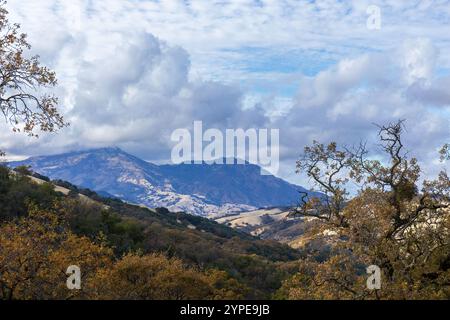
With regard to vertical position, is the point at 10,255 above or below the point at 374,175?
below

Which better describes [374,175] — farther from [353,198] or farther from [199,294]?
[199,294]

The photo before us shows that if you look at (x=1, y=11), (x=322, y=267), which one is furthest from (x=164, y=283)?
(x=1, y=11)

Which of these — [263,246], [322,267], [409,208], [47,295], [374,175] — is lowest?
[263,246]

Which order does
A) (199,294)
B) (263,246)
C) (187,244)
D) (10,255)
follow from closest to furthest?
(10,255) → (199,294) → (187,244) → (263,246)

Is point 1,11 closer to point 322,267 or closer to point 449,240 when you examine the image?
point 322,267

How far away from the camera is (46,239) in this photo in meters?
29.9

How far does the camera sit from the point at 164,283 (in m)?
46.3

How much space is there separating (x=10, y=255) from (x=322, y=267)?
16.1 metres

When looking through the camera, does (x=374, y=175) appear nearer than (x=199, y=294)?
Yes

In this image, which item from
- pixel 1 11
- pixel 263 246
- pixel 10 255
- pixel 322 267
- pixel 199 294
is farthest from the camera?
pixel 263 246

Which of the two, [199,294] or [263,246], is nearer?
[199,294]

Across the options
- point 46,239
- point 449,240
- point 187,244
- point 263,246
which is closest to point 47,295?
point 46,239
